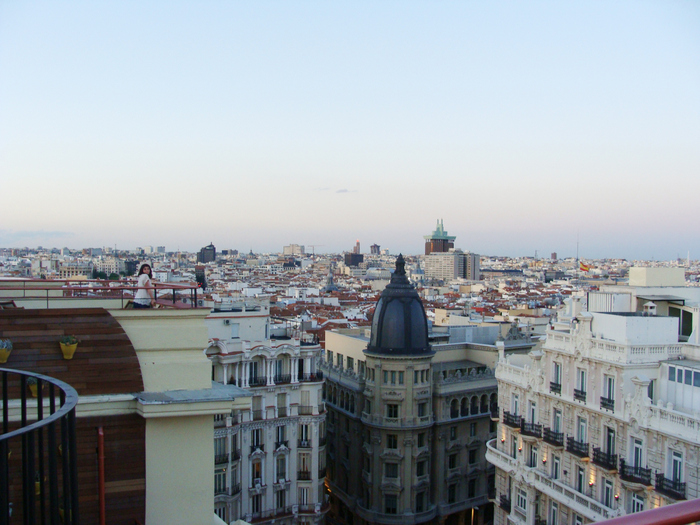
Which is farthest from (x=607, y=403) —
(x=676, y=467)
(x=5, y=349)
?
(x=5, y=349)

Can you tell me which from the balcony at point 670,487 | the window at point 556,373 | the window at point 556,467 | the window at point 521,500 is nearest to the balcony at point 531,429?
the window at point 556,467

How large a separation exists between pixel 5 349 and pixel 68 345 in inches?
24.1

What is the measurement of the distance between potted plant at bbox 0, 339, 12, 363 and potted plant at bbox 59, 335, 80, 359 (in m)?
0.50

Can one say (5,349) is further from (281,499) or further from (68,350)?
(281,499)

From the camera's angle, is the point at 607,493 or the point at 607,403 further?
the point at 607,493

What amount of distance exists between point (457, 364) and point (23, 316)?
28.0m

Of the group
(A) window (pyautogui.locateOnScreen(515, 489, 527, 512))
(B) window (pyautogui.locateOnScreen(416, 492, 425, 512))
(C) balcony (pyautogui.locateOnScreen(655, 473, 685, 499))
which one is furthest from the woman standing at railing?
(B) window (pyautogui.locateOnScreen(416, 492, 425, 512))

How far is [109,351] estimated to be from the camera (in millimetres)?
7348

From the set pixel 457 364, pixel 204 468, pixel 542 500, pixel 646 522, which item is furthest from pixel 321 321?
pixel 646 522

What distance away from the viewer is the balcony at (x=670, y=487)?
49.3 feet

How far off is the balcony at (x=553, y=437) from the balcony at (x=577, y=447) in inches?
17.3

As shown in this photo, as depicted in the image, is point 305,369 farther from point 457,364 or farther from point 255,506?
point 457,364

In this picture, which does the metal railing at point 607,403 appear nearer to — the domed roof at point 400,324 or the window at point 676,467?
the window at point 676,467

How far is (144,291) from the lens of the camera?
919 cm
